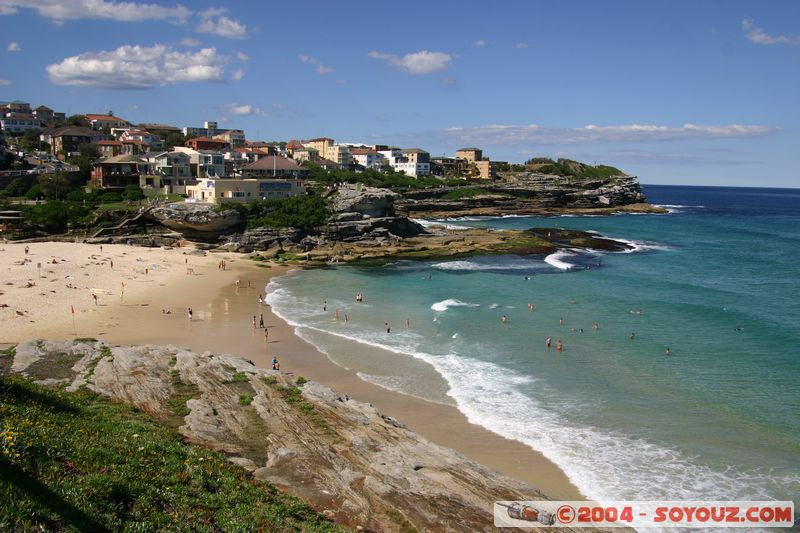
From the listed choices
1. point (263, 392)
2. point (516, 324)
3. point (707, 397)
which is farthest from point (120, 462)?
point (516, 324)

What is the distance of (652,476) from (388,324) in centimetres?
1949

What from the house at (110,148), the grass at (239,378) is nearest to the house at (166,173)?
the house at (110,148)

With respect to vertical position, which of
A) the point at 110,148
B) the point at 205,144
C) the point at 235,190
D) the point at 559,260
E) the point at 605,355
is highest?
the point at 205,144

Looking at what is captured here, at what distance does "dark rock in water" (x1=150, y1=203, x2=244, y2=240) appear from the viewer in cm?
5991

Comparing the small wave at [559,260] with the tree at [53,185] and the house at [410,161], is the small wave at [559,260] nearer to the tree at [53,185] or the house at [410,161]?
the tree at [53,185]

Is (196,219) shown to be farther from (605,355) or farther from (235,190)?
(605,355)

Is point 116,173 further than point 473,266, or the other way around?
point 116,173

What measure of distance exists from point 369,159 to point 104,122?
59.4m

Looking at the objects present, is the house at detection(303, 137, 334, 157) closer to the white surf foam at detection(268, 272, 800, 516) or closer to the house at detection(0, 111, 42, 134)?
the house at detection(0, 111, 42, 134)

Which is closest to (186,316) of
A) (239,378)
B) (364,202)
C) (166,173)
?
(239,378)

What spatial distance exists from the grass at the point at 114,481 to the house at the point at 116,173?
6748cm

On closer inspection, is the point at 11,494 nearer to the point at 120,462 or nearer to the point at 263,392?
the point at 120,462

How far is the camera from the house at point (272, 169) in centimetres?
8406

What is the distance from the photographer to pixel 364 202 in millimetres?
67688
